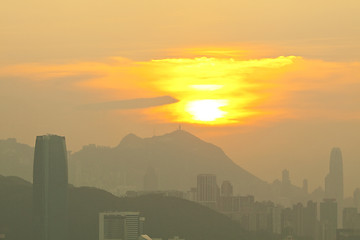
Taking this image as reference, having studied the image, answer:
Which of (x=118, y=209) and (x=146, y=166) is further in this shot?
(x=146, y=166)

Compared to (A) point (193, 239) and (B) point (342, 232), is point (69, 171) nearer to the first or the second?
(A) point (193, 239)

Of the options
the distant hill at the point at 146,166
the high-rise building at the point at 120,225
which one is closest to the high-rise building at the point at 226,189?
the distant hill at the point at 146,166

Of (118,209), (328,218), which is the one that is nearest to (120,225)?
(118,209)

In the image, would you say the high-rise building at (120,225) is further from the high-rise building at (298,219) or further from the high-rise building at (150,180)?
the high-rise building at (150,180)

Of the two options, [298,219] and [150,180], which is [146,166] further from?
[298,219]

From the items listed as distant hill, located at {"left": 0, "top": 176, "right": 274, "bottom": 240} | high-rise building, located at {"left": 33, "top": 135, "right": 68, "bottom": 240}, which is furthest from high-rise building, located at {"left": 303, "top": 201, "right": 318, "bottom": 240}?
high-rise building, located at {"left": 33, "top": 135, "right": 68, "bottom": 240}

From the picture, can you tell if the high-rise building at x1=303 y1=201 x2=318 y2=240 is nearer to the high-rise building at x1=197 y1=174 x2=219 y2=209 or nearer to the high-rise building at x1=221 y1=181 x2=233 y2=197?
the high-rise building at x1=221 y1=181 x2=233 y2=197

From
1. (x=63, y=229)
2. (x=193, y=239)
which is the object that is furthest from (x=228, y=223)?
(x=63, y=229)
